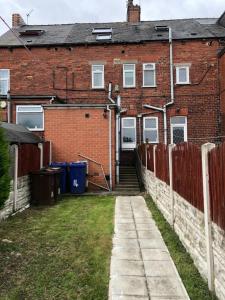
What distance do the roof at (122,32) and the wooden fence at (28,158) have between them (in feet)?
34.3

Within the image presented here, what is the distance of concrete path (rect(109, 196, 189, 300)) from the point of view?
4.13 meters

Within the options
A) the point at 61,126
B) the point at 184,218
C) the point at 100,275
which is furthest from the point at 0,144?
the point at 61,126

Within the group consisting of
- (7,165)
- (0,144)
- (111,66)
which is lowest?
(7,165)

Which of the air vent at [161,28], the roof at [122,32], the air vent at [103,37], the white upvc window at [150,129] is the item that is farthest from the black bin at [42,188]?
the air vent at [161,28]

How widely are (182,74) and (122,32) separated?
514 centimetres

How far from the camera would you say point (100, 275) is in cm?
470

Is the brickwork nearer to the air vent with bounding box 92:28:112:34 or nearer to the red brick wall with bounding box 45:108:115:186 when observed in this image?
the air vent with bounding box 92:28:112:34

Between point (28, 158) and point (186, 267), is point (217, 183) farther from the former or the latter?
point (28, 158)

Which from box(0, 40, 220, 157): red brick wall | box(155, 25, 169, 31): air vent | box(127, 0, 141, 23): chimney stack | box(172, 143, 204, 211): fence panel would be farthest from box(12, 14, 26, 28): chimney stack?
box(172, 143, 204, 211): fence panel

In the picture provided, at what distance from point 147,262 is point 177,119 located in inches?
594

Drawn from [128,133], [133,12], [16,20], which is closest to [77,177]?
[128,133]

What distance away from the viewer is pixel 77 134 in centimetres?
1418

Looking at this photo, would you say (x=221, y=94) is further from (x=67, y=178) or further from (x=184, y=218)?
(x=184, y=218)

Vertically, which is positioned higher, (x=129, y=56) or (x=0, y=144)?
(x=129, y=56)
